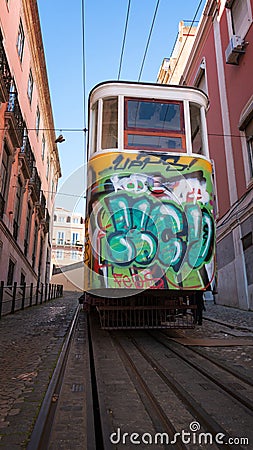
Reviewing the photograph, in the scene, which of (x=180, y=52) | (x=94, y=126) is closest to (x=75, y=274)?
(x=94, y=126)

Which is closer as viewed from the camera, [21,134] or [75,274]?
[75,274]

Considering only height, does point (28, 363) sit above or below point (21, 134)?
below

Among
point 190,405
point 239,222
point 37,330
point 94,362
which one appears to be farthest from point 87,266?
point 239,222

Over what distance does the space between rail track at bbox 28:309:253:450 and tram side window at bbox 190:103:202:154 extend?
351cm

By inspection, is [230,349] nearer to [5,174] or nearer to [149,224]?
[149,224]

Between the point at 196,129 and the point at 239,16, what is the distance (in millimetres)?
10080

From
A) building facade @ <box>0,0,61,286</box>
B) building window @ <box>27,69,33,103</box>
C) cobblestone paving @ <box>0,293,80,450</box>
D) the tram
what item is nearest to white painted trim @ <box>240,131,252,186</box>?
the tram

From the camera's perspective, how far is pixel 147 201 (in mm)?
5352

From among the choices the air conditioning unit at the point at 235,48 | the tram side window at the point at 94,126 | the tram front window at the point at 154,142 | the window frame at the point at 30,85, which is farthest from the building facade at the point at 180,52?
the tram front window at the point at 154,142

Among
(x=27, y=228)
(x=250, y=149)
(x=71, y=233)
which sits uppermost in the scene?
(x=250, y=149)

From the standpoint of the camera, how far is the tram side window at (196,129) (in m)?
6.01

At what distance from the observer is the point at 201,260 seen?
209 inches

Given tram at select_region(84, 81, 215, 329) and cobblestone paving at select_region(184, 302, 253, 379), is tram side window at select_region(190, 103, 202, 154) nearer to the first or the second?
tram at select_region(84, 81, 215, 329)

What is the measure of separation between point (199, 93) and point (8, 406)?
593 centimetres
